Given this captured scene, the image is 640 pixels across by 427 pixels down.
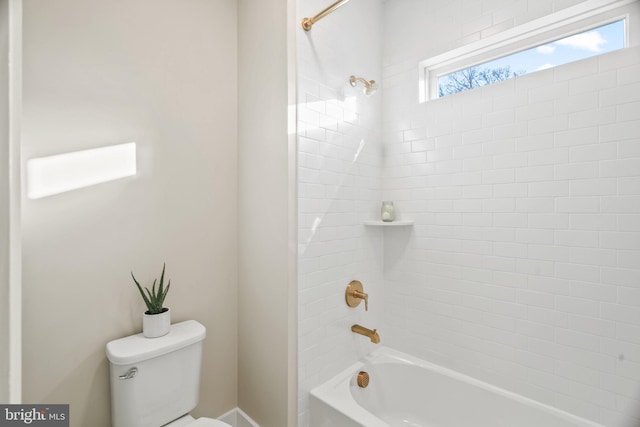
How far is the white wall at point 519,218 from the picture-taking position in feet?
4.29

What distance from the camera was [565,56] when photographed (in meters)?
1.50

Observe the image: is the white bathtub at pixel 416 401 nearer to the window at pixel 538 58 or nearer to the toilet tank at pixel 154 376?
the toilet tank at pixel 154 376

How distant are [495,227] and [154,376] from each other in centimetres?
180

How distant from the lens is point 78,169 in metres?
1.27

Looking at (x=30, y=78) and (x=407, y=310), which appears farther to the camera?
(x=407, y=310)

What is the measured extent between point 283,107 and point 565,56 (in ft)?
4.69

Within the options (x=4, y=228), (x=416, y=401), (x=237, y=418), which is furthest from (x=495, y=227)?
(x=4, y=228)

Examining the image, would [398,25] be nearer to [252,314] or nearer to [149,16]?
[149,16]

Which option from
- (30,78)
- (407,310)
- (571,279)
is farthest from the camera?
(407,310)

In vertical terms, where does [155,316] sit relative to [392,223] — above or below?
below

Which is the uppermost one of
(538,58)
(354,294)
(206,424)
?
(538,58)

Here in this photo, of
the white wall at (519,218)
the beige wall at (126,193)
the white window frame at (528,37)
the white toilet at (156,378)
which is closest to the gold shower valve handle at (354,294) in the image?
the white wall at (519,218)

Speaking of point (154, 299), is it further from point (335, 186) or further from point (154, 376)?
point (335, 186)

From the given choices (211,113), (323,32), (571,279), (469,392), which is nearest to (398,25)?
(323,32)
